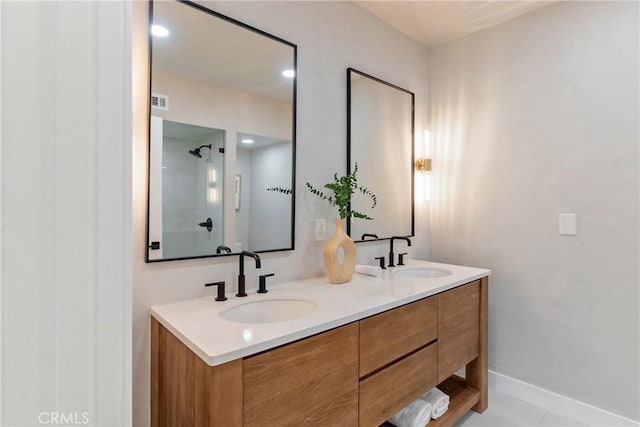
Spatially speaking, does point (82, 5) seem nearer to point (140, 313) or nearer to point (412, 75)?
point (140, 313)

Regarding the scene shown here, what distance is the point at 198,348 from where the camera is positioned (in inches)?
36.9

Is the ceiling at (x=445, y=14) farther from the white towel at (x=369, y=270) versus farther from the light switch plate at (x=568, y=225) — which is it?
the white towel at (x=369, y=270)

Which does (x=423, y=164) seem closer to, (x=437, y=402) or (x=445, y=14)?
(x=445, y=14)

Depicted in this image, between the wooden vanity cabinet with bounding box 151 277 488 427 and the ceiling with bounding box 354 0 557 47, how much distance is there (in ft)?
5.62

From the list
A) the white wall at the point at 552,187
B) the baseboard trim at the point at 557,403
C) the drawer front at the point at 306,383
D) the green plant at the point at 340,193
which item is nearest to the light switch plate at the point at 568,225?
the white wall at the point at 552,187

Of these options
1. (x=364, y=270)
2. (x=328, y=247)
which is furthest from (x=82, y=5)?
(x=364, y=270)

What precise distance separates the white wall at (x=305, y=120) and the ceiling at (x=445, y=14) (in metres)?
0.08

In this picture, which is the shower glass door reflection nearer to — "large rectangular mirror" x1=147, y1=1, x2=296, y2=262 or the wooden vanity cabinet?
"large rectangular mirror" x1=147, y1=1, x2=296, y2=262

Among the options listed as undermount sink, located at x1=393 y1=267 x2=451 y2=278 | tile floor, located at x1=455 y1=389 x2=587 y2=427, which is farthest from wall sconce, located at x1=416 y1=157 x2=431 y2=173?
tile floor, located at x1=455 y1=389 x2=587 y2=427

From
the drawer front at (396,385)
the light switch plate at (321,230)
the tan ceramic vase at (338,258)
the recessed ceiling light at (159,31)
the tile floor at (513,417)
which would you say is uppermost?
the recessed ceiling light at (159,31)

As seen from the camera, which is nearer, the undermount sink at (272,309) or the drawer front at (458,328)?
the undermount sink at (272,309)

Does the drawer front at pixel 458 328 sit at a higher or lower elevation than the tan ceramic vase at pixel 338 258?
lower

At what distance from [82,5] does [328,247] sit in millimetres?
1449

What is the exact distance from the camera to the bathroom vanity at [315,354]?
3.14ft
